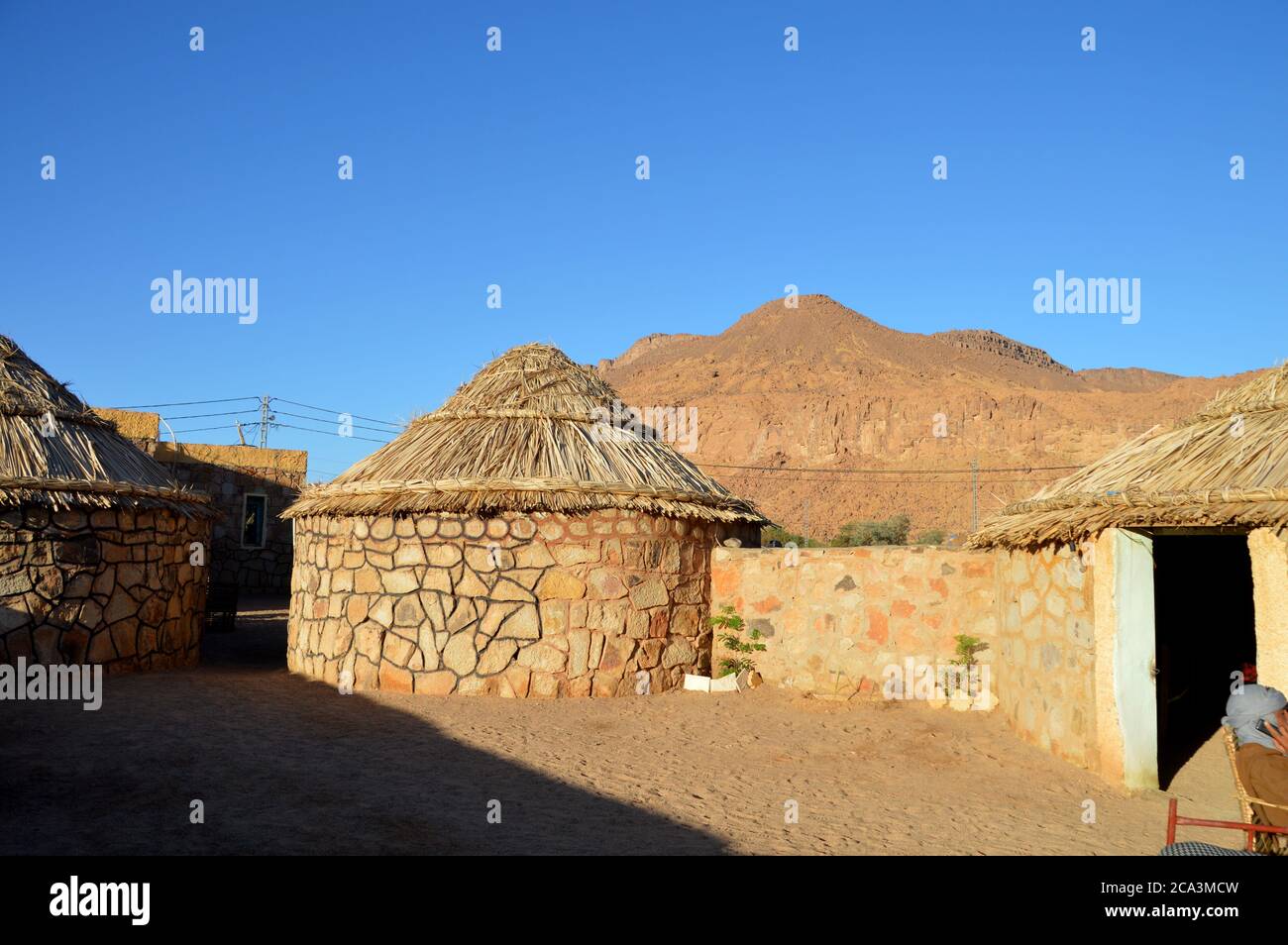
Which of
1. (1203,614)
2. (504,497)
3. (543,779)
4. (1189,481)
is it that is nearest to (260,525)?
(504,497)

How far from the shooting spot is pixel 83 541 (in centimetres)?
964

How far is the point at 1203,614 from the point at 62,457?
1247 centimetres

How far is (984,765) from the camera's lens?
732cm

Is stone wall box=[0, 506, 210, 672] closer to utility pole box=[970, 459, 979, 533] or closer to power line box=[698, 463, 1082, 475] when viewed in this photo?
utility pole box=[970, 459, 979, 533]

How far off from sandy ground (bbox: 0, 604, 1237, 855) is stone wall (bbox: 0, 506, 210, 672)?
63 centimetres

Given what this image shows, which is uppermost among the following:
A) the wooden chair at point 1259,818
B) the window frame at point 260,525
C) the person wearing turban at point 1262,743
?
the window frame at point 260,525

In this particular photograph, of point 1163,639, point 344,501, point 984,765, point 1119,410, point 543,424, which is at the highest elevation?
point 1119,410

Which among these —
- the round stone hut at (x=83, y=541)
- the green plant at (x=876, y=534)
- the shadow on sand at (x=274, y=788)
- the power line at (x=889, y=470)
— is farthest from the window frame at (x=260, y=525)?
the power line at (x=889, y=470)

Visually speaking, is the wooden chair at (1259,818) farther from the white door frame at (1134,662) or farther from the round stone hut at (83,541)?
the round stone hut at (83,541)

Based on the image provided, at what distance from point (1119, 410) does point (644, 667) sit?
161 ft

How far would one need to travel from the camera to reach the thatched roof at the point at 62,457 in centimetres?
947

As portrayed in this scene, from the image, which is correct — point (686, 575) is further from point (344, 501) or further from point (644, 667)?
point (344, 501)

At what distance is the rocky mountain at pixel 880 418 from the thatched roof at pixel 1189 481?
35661 millimetres
